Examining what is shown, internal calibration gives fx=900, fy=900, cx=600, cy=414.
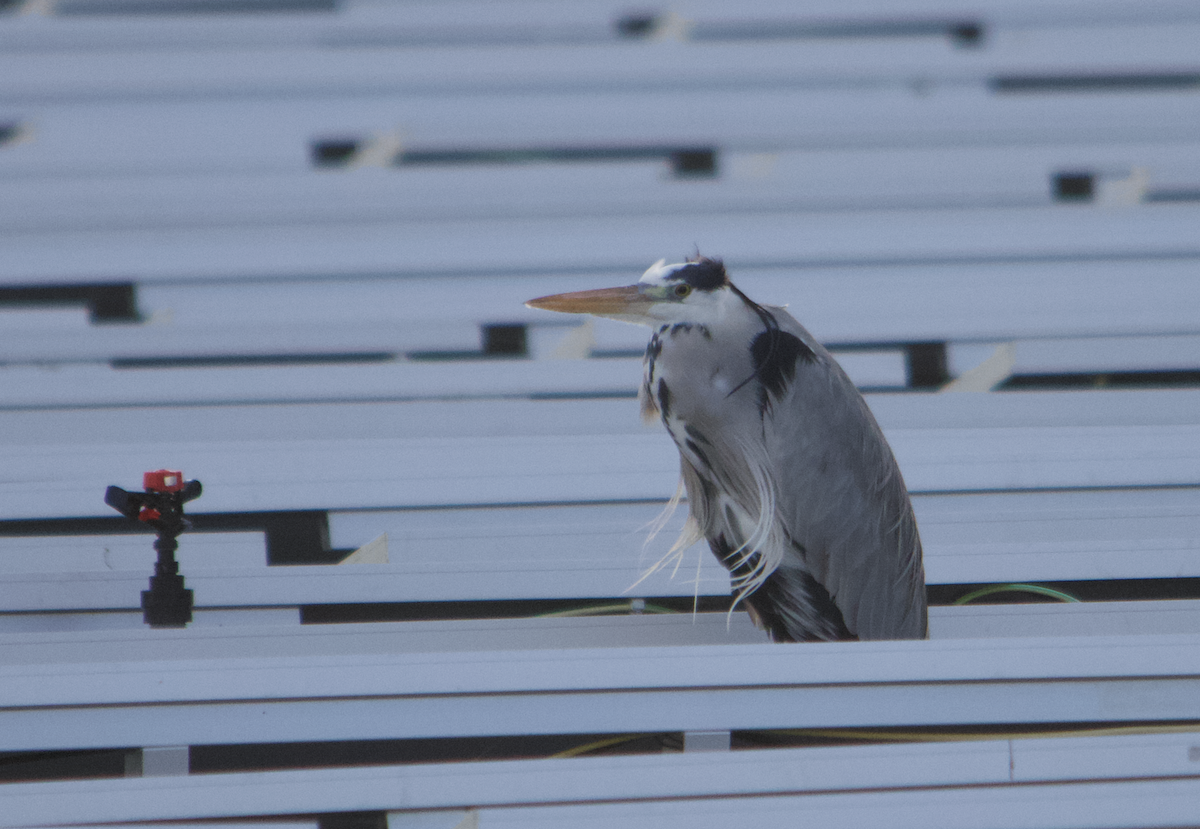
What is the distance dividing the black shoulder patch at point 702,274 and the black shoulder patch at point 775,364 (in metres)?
0.07

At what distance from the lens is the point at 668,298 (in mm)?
809

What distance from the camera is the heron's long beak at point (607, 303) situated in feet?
2.65

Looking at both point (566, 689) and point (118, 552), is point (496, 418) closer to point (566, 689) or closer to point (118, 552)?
point (118, 552)

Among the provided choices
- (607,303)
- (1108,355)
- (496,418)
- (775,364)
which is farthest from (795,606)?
(1108,355)

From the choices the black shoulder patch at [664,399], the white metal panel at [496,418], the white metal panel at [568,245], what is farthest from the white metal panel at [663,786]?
the white metal panel at [568,245]

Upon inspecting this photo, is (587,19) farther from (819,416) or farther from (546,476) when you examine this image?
(819,416)

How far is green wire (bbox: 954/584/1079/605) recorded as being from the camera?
0.96m

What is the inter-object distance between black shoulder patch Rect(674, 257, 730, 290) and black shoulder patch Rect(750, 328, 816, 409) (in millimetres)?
71

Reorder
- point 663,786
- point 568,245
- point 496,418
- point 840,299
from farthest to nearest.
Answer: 1. point 568,245
2. point 840,299
3. point 496,418
4. point 663,786

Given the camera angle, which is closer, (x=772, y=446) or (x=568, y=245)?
(x=772, y=446)

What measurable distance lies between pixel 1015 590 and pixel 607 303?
576 mm

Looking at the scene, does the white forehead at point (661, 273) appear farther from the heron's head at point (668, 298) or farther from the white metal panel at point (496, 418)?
the white metal panel at point (496, 418)

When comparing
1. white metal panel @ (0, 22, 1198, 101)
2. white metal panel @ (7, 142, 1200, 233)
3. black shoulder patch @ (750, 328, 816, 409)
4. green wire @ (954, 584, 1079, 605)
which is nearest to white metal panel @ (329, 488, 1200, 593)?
green wire @ (954, 584, 1079, 605)

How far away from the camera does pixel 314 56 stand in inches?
81.4
